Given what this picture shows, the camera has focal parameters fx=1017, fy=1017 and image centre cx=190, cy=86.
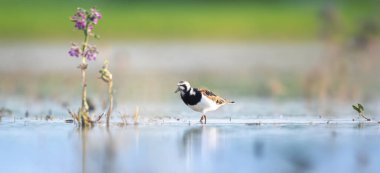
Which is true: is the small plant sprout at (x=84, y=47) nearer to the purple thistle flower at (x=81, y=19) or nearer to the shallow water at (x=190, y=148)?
the purple thistle flower at (x=81, y=19)

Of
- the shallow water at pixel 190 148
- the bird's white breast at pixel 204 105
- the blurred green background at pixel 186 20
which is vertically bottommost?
the shallow water at pixel 190 148

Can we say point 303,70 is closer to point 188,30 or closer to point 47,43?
point 47,43

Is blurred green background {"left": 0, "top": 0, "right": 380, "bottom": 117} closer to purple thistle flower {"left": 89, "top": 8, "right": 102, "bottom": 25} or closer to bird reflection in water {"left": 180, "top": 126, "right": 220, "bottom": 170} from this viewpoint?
purple thistle flower {"left": 89, "top": 8, "right": 102, "bottom": 25}

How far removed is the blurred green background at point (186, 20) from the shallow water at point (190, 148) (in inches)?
1044

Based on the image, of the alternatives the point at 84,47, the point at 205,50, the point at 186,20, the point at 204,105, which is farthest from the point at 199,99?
the point at 186,20

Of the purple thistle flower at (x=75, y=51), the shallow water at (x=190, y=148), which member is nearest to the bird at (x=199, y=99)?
the shallow water at (x=190, y=148)

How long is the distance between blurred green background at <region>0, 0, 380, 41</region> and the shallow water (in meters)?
26.5

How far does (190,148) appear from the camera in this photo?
11.2 meters

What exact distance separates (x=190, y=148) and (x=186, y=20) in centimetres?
3582

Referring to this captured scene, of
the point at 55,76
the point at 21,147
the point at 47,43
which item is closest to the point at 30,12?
the point at 47,43

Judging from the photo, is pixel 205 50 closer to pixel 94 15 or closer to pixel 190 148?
pixel 94 15

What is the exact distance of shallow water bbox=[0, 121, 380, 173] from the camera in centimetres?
999

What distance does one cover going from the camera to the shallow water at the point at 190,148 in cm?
999

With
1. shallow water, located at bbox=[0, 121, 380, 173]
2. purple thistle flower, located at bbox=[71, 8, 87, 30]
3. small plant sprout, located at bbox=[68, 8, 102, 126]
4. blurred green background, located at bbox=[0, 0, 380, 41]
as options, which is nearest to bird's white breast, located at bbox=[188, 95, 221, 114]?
shallow water, located at bbox=[0, 121, 380, 173]
